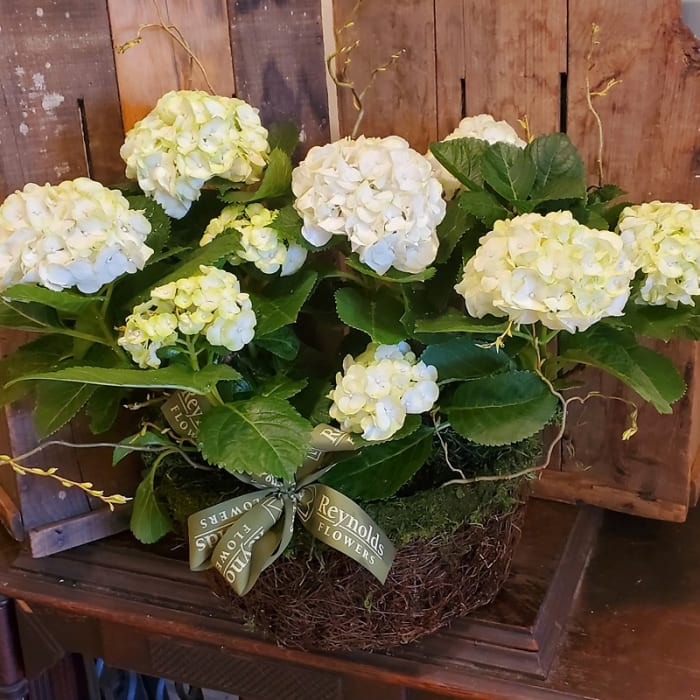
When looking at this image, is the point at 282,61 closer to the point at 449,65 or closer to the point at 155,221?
the point at 449,65

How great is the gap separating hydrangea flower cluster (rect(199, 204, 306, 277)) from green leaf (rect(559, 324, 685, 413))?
239mm

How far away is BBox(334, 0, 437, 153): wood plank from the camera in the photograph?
0.95 meters

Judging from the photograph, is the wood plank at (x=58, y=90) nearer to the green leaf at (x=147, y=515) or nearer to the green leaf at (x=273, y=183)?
the green leaf at (x=273, y=183)

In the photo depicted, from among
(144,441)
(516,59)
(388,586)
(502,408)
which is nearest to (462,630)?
Result: (388,586)

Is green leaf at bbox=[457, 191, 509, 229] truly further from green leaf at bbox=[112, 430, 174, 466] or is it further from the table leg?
the table leg

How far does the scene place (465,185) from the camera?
2.47 feet

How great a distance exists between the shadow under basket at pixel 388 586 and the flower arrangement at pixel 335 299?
31 mm

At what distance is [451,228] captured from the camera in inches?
29.4

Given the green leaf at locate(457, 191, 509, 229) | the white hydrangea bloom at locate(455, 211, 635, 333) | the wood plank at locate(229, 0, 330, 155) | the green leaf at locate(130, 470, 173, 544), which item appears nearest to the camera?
the white hydrangea bloom at locate(455, 211, 635, 333)

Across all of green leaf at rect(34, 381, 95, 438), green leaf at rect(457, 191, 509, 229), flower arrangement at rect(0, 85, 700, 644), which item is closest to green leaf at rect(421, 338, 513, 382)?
flower arrangement at rect(0, 85, 700, 644)

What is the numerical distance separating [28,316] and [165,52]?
0.34 meters

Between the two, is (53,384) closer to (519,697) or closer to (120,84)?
(120,84)

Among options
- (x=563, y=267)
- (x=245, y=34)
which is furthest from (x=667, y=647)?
(x=245, y=34)

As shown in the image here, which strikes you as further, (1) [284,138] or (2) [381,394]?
(1) [284,138]
